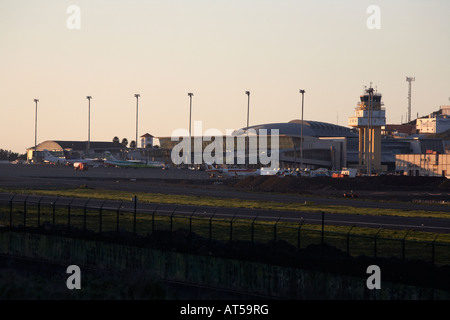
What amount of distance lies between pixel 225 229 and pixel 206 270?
50.3ft

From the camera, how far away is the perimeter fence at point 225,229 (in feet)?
119

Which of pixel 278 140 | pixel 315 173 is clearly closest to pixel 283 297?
pixel 315 173

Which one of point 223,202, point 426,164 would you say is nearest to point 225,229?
point 223,202

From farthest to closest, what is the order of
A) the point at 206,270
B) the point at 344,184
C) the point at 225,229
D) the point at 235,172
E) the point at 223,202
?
the point at 235,172, the point at 344,184, the point at 223,202, the point at 225,229, the point at 206,270

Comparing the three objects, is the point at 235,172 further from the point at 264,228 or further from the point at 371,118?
the point at 264,228

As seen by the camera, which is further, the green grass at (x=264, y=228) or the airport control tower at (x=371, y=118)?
the airport control tower at (x=371, y=118)

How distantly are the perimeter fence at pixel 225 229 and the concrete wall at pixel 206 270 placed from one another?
9.36ft

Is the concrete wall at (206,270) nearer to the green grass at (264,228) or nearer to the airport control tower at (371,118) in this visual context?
the green grass at (264,228)

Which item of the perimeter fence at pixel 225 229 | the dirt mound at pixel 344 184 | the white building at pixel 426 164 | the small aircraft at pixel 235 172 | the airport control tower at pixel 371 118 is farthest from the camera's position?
the airport control tower at pixel 371 118

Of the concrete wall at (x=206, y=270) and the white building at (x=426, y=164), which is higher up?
the white building at (x=426, y=164)

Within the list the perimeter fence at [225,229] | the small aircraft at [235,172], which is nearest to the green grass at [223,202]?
the perimeter fence at [225,229]

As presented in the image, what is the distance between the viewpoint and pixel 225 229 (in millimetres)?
47688

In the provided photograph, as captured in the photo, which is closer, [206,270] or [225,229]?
[206,270]

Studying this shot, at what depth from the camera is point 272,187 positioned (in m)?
103
